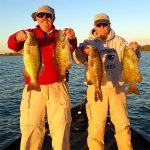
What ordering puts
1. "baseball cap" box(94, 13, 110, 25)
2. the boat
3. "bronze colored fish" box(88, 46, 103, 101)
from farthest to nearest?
the boat < "baseball cap" box(94, 13, 110, 25) < "bronze colored fish" box(88, 46, 103, 101)

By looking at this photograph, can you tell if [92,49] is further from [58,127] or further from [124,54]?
[58,127]

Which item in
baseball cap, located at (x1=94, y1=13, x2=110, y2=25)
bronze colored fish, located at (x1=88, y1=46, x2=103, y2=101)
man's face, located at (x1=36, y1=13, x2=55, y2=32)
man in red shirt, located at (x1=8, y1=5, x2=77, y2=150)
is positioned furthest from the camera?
baseball cap, located at (x1=94, y1=13, x2=110, y2=25)

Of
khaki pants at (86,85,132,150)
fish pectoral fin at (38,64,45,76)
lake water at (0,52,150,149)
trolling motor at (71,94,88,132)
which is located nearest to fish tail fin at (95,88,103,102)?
khaki pants at (86,85,132,150)

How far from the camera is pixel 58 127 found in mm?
5875

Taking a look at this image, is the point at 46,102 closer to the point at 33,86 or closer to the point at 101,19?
the point at 33,86

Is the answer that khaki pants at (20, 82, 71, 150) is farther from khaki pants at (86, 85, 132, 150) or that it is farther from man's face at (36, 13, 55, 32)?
man's face at (36, 13, 55, 32)

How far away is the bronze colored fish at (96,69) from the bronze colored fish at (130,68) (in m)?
0.53

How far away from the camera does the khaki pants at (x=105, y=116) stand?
21.7 feet

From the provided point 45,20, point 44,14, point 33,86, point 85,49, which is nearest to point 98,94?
point 85,49

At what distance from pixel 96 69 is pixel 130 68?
72 centimetres

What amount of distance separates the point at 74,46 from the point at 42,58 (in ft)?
2.21

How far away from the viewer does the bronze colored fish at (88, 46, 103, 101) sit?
6.12 meters

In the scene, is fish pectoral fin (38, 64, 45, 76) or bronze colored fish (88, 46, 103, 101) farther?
bronze colored fish (88, 46, 103, 101)

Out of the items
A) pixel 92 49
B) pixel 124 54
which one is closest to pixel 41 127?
pixel 92 49
